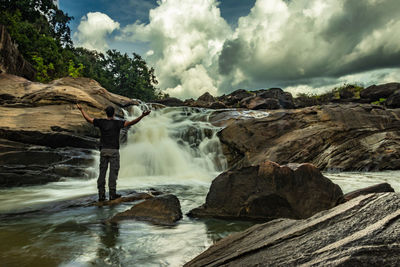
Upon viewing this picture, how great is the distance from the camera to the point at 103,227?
4.98m

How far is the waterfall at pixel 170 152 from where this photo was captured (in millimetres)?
12617

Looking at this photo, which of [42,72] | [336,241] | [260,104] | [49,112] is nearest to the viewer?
[336,241]

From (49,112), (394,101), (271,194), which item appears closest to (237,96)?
(394,101)

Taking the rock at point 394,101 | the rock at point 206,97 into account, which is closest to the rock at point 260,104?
the rock at point 206,97

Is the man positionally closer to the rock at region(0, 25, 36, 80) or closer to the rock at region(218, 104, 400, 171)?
the rock at region(218, 104, 400, 171)

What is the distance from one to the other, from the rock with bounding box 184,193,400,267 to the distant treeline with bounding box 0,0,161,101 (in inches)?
866

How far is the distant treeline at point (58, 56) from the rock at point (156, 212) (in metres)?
18.8

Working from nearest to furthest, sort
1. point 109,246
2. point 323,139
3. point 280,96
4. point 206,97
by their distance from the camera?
point 109,246 → point 323,139 → point 280,96 → point 206,97

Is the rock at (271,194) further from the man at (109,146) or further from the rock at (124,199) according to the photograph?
the man at (109,146)

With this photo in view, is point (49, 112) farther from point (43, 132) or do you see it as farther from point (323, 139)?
point (323, 139)

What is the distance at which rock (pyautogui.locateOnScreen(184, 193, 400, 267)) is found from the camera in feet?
5.41

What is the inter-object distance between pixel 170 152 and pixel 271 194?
9417 mm

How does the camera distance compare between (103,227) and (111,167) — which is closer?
(103,227)

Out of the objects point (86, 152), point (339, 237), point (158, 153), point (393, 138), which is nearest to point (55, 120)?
point (86, 152)
